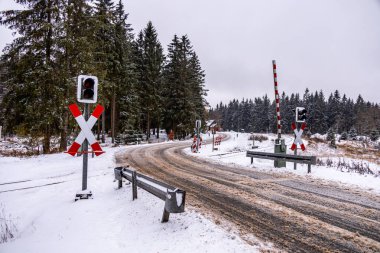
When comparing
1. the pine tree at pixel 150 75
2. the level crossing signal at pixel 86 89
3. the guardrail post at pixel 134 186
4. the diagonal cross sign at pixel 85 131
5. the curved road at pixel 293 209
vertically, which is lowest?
the curved road at pixel 293 209

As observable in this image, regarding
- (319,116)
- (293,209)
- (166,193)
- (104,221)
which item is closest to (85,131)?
(104,221)

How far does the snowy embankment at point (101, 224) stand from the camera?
155 inches

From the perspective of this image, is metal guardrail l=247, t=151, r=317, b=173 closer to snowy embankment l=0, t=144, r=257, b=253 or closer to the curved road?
the curved road

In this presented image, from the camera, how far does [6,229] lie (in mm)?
5539

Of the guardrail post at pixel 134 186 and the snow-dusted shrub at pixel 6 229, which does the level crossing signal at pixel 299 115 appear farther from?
the snow-dusted shrub at pixel 6 229

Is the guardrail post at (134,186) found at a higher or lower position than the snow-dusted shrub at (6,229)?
higher

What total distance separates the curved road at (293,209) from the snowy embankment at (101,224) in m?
0.73

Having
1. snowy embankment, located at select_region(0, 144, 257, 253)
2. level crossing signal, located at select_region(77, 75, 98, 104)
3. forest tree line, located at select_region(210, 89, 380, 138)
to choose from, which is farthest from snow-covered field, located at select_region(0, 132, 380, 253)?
forest tree line, located at select_region(210, 89, 380, 138)

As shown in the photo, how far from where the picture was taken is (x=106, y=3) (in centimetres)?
2894

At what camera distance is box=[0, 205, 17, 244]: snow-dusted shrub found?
213 inches

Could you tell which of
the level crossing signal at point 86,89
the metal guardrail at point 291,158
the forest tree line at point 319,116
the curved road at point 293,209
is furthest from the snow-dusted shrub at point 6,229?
the forest tree line at point 319,116

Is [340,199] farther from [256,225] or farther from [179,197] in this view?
[179,197]

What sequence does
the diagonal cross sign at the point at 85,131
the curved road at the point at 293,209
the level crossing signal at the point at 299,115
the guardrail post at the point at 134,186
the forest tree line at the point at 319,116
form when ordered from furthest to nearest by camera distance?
the forest tree line at the point at 319,116, the level crossing signal at the point at 299,115, the diagonal cross sign at the point at 85,131, the guardrail post at the point at 134,186, the curved road at the point at 293,209

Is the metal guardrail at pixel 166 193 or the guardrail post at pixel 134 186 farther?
the guardrail post at pixel 134 186
